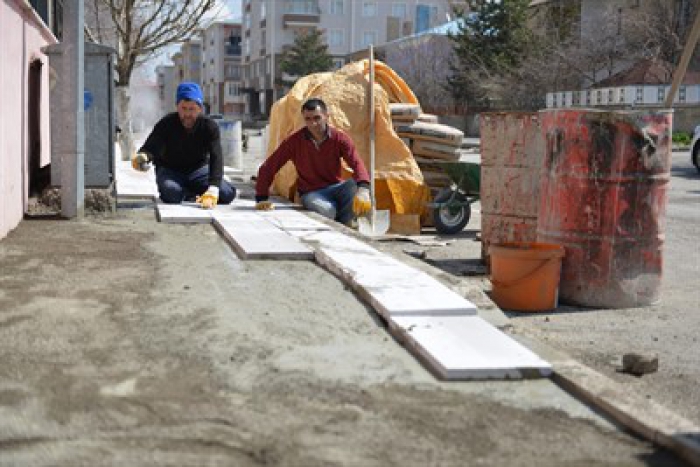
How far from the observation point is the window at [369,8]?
274 feet

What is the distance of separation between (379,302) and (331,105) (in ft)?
22.3

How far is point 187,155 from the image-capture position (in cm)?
971

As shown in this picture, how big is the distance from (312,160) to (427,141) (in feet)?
10.3

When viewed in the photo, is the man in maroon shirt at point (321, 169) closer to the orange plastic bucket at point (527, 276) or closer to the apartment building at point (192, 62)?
the orange plastic bucket at point (527, 276)

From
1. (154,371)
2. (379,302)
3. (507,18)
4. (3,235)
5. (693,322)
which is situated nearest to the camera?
(154,371)

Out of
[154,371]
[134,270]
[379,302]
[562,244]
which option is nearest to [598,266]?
[562,244]

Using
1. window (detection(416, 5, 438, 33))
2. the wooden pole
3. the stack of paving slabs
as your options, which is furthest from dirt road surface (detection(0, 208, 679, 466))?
window (detection(416, 5, 438, 33))

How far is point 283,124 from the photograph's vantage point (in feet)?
38.9

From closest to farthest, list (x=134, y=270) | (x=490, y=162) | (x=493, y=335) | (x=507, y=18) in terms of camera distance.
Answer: (x=493, y=335) → (x=134, y=270) → (x=490, y=162) → (x=507, y=18)

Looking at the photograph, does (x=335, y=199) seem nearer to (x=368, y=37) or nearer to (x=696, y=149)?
(x=696, y=149)

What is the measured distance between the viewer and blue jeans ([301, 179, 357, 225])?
9.61 metres

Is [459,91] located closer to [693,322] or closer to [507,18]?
[507,18]

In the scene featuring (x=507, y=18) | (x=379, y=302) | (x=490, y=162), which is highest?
(x=507, y=18)

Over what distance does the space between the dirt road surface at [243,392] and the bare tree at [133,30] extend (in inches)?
640
